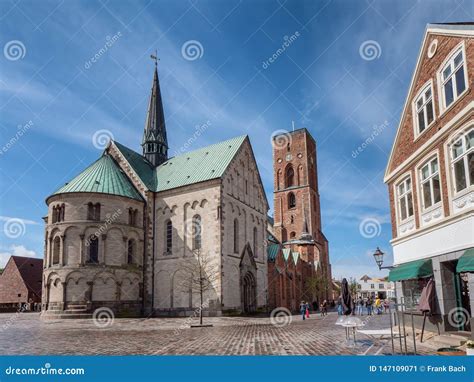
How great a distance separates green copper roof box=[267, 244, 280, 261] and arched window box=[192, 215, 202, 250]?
43.7ft

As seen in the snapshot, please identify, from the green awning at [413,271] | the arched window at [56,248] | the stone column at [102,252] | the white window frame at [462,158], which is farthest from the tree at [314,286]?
the white window frame at [462,158]

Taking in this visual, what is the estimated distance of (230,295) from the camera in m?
37.6

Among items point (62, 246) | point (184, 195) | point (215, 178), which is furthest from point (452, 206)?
point (62, 246)

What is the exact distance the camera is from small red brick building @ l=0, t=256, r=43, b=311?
187ft

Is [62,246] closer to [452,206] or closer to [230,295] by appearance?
[230,295]

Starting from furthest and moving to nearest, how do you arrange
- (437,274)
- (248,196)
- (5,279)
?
(5,279), (248,196), (437,274)

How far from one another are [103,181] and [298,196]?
43.1 meters

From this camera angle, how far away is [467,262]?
1192cm

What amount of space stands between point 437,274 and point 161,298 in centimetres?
2963

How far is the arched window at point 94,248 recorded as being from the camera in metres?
36.7

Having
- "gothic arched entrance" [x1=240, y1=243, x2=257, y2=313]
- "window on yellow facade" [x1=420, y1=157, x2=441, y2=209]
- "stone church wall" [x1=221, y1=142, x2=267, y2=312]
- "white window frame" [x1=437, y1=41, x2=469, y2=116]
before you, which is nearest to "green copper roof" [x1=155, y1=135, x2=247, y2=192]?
"stone church wall" [x1=221, y1=142, x2=267, y2=312]

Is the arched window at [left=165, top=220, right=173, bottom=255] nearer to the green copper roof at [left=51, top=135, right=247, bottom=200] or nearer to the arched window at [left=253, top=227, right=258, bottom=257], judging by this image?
the green copper roof at [left=51, top=135, right=247, bottom=200]

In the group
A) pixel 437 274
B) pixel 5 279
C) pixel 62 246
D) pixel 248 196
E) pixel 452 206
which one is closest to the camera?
pixel 452 206

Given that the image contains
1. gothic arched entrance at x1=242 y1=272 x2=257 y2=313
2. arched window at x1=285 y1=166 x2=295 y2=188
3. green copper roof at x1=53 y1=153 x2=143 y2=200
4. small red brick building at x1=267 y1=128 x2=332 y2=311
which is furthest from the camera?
arched window at x1=285 y1=166 x2=295 y2=188
